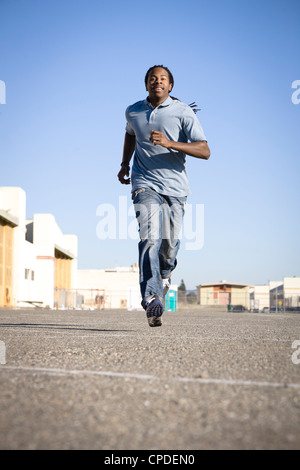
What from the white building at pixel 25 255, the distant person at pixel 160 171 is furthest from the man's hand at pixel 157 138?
the white building at pixel 25 255

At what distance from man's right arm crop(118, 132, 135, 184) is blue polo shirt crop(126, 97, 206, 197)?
0.37 meters

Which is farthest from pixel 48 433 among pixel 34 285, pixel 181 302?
pixel 181 302

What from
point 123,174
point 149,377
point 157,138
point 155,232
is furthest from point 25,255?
point 149,377

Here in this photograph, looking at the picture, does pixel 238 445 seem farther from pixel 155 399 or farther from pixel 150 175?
pixel 150 175

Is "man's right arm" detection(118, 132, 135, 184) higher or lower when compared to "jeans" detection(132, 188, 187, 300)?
higher

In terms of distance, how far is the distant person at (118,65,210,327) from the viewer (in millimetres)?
4859

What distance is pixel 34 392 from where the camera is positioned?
1.92 metres

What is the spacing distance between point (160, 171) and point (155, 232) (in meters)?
0.63

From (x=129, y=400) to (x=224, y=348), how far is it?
1824 millimetres

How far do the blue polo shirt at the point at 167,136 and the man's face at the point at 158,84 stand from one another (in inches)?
3.1

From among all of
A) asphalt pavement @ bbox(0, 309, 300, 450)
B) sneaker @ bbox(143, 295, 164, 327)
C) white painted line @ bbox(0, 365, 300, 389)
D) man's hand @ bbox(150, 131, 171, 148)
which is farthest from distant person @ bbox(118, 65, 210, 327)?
white painted line @ bbox(0, 365, 300, 389)

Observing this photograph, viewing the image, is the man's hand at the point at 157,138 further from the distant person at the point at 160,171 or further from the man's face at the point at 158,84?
the man's face at the point at 158,84

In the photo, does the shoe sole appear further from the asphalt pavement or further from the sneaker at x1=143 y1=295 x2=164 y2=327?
the asphalt pavement
